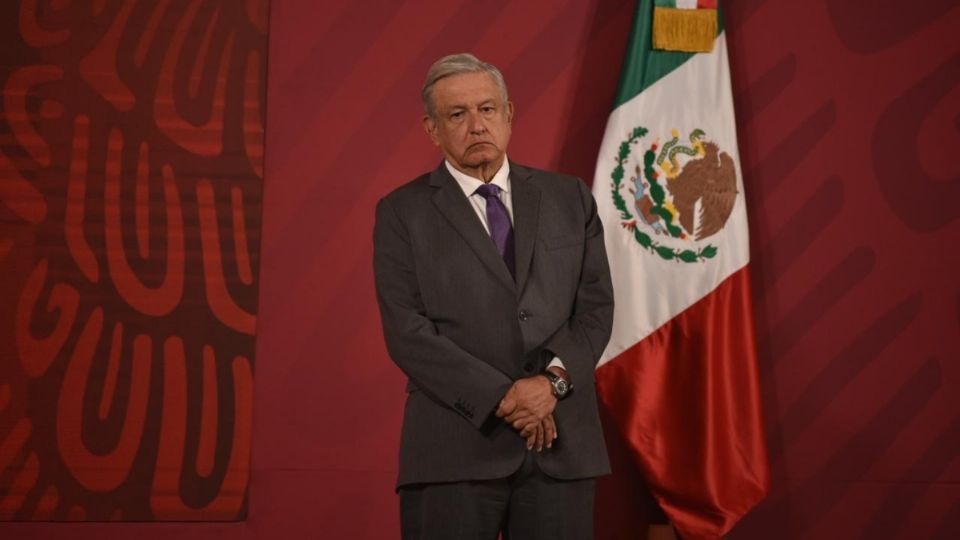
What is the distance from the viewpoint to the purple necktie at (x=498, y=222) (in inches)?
78.5

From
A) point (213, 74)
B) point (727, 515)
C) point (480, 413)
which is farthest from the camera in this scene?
point (213, 74)

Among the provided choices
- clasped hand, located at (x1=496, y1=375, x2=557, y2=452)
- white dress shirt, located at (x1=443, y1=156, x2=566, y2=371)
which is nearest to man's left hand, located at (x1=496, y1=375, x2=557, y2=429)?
clasped hand, located at (x1=496, y1=375, x2=557, y2=452)

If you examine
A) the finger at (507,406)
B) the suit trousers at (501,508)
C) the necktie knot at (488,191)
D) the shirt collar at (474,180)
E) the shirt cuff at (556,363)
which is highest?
the shirt collar at (474,180)

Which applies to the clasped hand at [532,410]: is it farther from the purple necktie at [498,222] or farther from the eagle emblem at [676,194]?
the eagle emblem at [676,194]

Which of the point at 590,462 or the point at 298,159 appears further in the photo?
the point at 298,159

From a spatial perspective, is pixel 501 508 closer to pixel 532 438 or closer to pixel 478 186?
pixel 532 438

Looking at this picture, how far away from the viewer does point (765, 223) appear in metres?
3.21

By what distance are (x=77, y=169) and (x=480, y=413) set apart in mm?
1789

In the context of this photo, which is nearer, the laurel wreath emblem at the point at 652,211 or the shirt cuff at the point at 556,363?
the shirt cuff at the point at 556,363

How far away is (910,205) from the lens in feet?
10.6

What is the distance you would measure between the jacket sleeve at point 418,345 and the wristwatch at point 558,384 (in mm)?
94

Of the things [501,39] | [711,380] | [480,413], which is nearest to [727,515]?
[711,380]

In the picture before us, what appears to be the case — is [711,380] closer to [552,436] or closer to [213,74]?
[552,436]

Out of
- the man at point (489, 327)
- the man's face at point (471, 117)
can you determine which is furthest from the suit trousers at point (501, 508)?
the man's face at point (471, 117)
